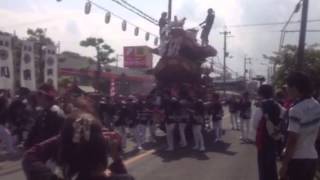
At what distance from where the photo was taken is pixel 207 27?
2562 centimetres

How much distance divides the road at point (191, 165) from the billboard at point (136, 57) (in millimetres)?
68965

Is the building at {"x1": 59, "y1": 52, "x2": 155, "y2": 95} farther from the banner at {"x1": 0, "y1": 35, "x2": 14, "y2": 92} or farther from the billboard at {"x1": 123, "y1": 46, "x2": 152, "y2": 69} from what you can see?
the banner at {"x1": 0, "y1": 35, "x2": 14, "y2": 92}

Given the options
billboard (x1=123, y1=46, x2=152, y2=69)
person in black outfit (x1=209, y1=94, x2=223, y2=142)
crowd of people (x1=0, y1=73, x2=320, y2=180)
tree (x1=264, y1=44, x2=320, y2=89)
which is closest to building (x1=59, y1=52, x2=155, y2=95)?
billboard (x1=123, y1=46, x2=152, y2=69)

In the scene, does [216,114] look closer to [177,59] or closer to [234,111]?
[177,59]

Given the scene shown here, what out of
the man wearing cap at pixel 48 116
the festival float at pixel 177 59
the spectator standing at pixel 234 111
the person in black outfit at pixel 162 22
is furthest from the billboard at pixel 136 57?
the man wearing cap at pixel 48 116

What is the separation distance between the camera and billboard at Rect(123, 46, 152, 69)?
88.4 metres

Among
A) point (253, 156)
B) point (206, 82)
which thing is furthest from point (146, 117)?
point (206, 82)

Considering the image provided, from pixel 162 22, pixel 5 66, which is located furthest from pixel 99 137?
pixel 162 22

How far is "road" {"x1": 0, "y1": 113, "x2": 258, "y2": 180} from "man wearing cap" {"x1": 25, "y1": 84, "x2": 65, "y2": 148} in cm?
564

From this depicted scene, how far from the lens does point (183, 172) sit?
1383 cm

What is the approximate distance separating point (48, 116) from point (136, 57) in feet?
272

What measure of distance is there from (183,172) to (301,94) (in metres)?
7.50

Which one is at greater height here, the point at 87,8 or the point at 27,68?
the point at 87,8

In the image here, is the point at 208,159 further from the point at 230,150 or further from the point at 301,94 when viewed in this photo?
the point at 301,94
